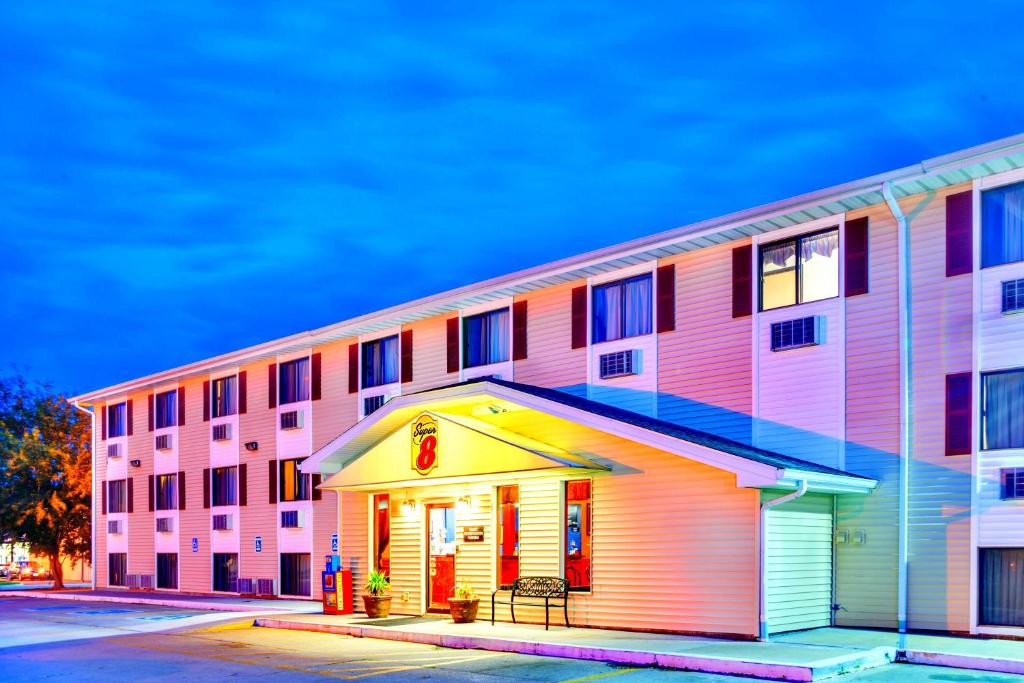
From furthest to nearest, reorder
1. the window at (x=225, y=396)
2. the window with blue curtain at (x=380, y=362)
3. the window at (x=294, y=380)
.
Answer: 1. the window at (x=225, y=396)
2. the window at (x=294, y=380)
3. the window with blue curtain at (x=380, y=362)

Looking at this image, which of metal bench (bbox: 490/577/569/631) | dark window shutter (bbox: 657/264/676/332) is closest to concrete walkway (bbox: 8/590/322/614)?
metal bench (bbox: 490/577/569/631)

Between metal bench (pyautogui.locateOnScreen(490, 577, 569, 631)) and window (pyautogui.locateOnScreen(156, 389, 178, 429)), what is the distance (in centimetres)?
1974

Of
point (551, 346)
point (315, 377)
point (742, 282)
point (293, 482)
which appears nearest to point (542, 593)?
point (551, 346)

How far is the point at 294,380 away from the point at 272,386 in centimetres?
96

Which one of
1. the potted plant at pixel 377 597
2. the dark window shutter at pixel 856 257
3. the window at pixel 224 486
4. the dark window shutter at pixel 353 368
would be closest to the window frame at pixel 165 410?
the window at pixel 224 486

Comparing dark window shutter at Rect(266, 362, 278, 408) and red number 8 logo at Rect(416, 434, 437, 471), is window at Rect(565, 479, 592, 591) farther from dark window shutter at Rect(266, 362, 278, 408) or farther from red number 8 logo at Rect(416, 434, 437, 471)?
dark window shutter at Rect(266, 362, 278, 408)

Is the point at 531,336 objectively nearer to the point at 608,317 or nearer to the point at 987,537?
the point at 608,317

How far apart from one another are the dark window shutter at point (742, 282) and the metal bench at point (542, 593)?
5638 millimetres

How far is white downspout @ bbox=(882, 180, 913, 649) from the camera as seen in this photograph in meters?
15.0

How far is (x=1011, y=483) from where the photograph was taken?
47.1 feet

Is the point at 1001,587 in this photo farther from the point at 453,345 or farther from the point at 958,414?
the point at 453,345

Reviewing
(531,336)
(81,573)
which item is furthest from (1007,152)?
(81,573)

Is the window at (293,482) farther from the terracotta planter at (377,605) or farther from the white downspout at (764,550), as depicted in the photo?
the white downspout at (764,550)

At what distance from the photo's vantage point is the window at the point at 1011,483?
46.7 ft
